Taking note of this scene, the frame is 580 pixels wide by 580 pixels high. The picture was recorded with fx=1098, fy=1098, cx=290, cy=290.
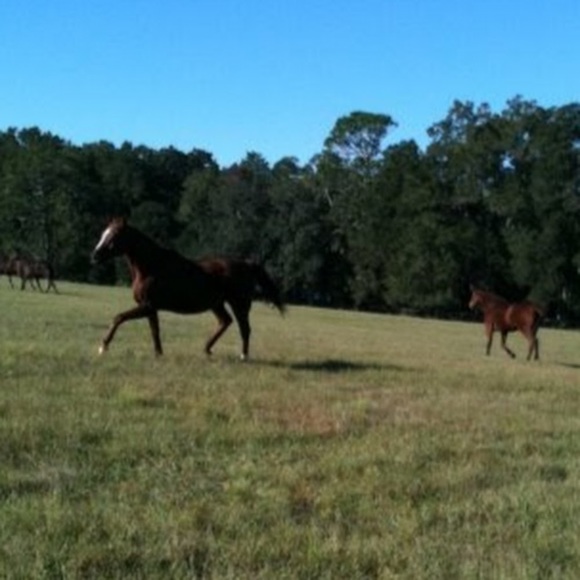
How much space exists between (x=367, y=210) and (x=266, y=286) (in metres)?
76.6

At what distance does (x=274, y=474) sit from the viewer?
Result: 8.63m

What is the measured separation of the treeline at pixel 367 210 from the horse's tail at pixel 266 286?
6450 centimetres

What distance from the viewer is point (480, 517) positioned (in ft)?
25.3

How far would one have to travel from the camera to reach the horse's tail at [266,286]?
65.0 feet

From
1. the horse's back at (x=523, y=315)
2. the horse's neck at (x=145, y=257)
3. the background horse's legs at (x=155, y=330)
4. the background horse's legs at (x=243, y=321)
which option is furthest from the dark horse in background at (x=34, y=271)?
the background horse's legs at (x=155, y=330)

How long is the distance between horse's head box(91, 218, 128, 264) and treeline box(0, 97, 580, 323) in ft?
222

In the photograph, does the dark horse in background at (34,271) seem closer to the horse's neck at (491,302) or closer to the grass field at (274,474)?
the horse's neck at (491,302)

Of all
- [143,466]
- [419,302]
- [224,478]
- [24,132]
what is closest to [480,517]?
[224,478]

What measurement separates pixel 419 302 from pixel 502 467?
77.9m

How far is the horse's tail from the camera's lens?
1981 centimetres

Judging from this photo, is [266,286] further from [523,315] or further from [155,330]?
[523,315]

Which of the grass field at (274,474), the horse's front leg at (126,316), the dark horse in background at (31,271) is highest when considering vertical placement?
the dark horse in background at (31,271)

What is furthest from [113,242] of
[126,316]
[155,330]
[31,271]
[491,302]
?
[31,271]

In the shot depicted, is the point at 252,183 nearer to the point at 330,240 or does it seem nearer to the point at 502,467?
the point at 330,240
